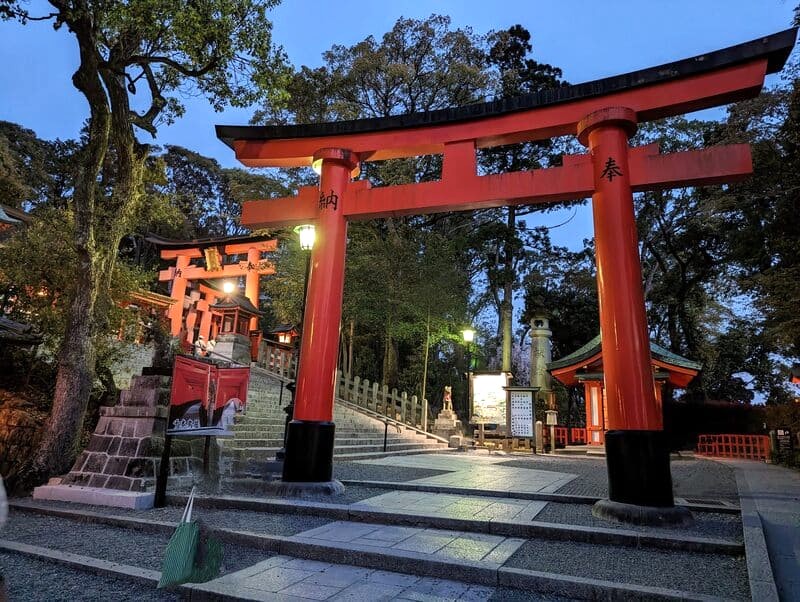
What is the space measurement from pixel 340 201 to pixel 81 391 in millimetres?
5048

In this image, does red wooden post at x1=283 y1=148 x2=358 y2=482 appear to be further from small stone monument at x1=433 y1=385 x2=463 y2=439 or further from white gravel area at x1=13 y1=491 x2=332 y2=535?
small stone monument at x1=433 y1=385 x2=463 y2=439

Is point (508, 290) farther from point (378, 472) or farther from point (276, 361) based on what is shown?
point (378, 472)

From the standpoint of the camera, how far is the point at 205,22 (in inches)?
304

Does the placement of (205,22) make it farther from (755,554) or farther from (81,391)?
(755,554)

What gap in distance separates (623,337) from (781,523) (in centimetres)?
252

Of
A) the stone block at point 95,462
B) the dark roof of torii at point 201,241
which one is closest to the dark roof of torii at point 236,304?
the dark roof of torii at point 201,241

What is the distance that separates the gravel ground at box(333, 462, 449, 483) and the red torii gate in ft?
5.20

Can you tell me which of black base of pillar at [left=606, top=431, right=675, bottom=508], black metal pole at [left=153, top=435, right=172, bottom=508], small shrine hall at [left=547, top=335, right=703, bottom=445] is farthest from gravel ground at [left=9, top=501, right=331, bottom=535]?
small shrine hall at [left=547, top=335, right=703, bottom=445]

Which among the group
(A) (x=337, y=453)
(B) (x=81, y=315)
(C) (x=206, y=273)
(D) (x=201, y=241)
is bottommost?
(A) (x=337, y=453)

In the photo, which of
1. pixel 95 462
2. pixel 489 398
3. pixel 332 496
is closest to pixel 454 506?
pixel 332 496

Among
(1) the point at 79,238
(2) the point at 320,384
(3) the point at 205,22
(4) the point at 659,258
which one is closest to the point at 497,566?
(2) the point at 320,384

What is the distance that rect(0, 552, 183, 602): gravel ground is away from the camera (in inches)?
135

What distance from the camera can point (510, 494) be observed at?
637cm

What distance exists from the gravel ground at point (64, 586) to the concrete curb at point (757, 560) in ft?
13.2
